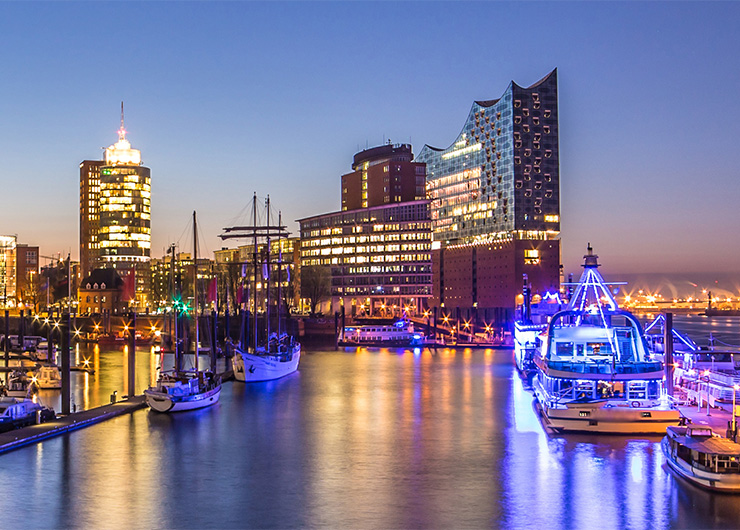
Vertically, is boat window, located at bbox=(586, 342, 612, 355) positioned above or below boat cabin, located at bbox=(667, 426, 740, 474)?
above

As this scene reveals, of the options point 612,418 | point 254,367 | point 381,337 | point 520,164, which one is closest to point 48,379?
point 254,367

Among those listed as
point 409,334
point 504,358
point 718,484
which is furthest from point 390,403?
point 409,334

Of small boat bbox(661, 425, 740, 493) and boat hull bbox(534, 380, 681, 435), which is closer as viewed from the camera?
small boat bbox(661, 425, 740, 493)

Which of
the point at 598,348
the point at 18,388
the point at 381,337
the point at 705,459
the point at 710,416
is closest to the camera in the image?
the point at 705,459

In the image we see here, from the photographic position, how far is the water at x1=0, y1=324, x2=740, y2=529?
30438mm

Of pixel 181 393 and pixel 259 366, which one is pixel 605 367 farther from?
pixel 259 366

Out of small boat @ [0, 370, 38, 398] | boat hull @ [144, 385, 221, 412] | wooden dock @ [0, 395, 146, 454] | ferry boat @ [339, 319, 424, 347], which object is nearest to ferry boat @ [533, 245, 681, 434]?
boat hull @ [144, 385, 221, 412]

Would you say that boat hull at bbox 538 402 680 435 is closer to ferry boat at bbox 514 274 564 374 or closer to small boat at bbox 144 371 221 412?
small boat at bbox 144 371 221 412

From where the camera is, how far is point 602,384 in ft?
153

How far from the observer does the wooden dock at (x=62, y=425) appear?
137ft

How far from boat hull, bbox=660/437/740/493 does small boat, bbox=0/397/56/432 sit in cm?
3411

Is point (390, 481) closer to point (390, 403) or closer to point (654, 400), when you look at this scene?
point (654, 400)

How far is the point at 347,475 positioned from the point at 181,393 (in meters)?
22.2

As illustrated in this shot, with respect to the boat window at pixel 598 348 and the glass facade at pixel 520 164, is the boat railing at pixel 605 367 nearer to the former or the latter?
the boat window at pixel 598 348
